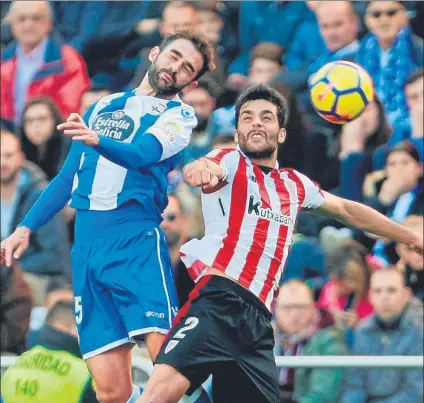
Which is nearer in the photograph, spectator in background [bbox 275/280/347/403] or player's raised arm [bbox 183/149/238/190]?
player's raised arm [bbox 183/149/238/190]

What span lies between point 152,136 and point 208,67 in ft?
2.09

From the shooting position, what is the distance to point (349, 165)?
9820 mm

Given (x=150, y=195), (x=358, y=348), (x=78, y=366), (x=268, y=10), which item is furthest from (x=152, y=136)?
(x=268, y=10)

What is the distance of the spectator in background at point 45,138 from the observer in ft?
34.5

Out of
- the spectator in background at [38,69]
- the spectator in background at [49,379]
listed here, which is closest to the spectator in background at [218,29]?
the spectator in background at [38,69]

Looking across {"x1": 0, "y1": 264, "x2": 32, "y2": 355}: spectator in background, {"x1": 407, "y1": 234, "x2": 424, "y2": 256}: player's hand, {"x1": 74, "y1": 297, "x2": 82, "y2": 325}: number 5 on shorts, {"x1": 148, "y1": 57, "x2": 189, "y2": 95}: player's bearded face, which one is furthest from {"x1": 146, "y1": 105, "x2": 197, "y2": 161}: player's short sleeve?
{"x1": 0, "y1": 264, "x2": 32, "y2": 355}: spectator in background

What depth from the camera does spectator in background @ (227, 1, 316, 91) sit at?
10.6 meters

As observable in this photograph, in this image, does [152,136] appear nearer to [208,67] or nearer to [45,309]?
[208,67]

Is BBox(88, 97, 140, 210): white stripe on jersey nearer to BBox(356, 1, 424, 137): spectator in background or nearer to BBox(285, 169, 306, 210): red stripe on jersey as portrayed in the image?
BBox(285, 169, 306, 210): red stripe on jersey

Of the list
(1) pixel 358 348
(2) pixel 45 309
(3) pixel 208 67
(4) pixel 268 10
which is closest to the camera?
(3) pixel 208 67

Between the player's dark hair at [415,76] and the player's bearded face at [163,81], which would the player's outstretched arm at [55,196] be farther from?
the player's dark hair at [415,76]

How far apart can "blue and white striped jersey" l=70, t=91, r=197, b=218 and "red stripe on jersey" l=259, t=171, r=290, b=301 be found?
53 centimetres

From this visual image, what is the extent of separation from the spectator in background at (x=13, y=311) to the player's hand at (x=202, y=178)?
3441 mm

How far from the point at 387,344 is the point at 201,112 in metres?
2.79
